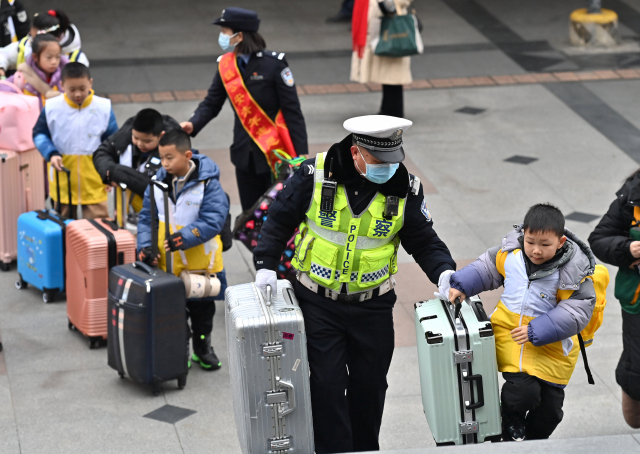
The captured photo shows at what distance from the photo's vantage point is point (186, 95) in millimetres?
11945

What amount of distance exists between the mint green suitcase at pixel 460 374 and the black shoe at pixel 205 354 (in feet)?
7.65

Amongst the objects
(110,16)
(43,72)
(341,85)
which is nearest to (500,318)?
(43,72)

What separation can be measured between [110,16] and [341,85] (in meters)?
5.13

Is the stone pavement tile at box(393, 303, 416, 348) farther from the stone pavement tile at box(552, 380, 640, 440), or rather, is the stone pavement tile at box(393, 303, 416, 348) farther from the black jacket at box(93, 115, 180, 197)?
the black jacket at box(93, 115, 180, 197)

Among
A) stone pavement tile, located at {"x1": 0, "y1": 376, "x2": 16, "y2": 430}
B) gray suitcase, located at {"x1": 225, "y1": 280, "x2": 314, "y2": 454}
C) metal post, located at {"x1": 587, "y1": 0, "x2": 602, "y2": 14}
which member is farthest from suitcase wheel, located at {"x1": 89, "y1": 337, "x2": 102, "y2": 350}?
metal post, located at {"x1": 587, "y1": 0, "x2": 602, "y2": 14}

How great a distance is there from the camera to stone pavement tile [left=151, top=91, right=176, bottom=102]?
11742 millimetres

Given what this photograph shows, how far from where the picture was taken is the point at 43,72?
803cm

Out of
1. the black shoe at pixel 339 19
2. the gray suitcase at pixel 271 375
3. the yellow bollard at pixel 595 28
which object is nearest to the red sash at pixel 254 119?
the gray suitcase at pixel 271 375

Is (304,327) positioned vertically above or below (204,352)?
above

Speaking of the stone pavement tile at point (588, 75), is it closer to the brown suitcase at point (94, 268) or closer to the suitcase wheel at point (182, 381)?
the brown suitcase at point (94, 268)

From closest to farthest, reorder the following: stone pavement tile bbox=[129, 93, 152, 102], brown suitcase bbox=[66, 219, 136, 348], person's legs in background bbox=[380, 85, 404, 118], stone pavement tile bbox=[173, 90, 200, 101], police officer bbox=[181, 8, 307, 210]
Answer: brown suitcase bbox=[66, 219, 136, 348]
police officer bbox=[181, 8, 307, 210]
person's legs in background bbox=[380, 85, 404, 118]
stone pavement tile bbox=[129, 93, 152, 102]
stone pavement tile bbox=[173, 90, 200, 101]

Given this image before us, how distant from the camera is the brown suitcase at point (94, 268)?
6.33 meters

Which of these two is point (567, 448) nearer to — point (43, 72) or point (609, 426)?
point (609, 426)

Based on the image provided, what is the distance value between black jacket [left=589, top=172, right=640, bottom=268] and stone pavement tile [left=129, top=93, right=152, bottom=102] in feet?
25.5
